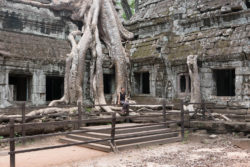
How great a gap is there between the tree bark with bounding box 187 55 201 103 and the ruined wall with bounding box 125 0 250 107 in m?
0.23

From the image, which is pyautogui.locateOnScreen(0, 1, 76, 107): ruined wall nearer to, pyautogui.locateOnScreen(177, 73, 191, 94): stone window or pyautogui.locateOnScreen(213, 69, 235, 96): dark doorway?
pyautogui.locateOnScreen(177, 73, 191, 94): stone window

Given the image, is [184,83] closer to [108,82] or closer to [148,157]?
[108,82]

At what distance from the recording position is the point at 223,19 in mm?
11211

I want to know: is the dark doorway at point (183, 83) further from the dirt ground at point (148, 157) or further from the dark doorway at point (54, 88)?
the dark doorway at point (54, 88)

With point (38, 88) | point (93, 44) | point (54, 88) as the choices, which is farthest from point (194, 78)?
point (54, 88)

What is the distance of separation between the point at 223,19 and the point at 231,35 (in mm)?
863

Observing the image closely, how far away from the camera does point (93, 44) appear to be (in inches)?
460

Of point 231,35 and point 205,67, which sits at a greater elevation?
point 231,35

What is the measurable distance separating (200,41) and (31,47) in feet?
20.5

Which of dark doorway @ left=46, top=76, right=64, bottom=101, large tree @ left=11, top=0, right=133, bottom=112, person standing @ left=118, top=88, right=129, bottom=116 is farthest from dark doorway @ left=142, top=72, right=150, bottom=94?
person standing @ left=118, top=88, right=129, bottom=116

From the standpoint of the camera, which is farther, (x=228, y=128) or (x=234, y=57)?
(x=234, y=57)

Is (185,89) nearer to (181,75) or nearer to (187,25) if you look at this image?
(181,75)

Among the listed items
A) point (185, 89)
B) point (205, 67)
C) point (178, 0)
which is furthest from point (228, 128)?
point (178, 0)

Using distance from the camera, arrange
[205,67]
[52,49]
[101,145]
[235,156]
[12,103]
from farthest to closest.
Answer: [52,49], [205,67], [12,103], [101,145], [235,156]
